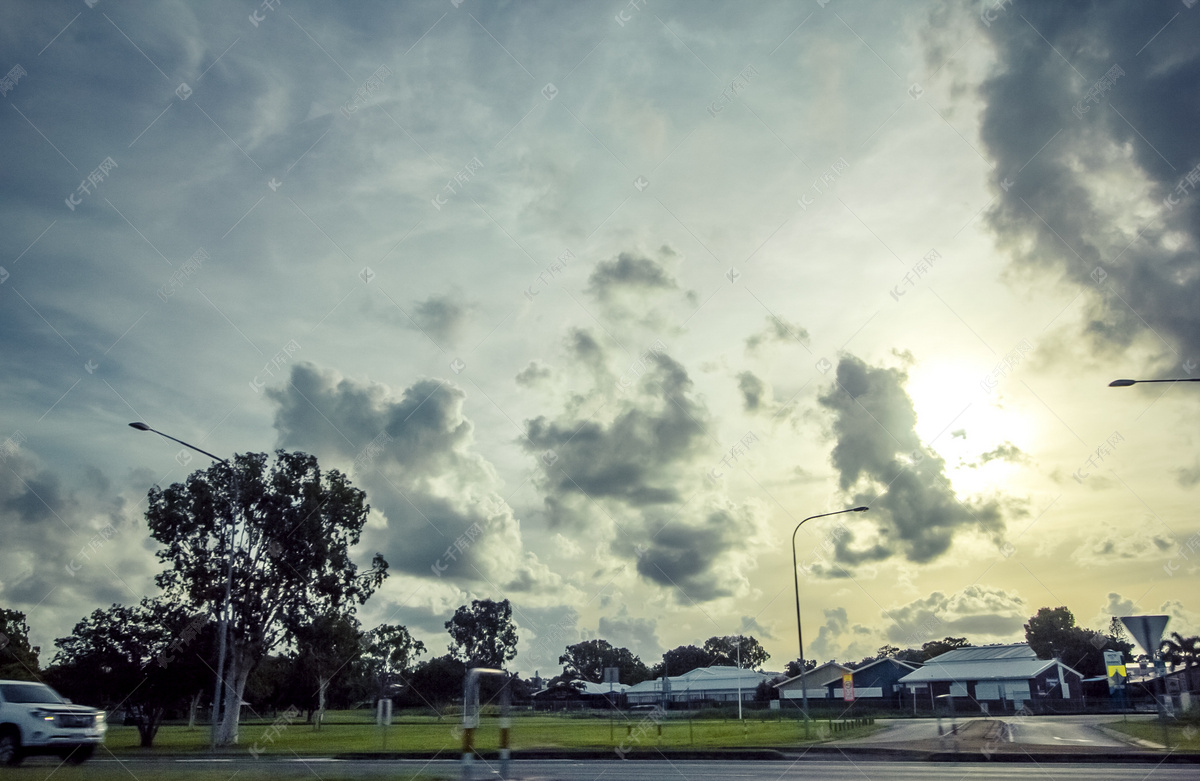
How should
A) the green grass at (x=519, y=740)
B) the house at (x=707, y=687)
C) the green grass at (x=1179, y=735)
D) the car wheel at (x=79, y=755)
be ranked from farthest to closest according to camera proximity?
the house at (x=707, y=687)
the green grass at (x=519, y=740)
the green grass at (x=1179, y=735)
the car wheel at (x=79, y=755)

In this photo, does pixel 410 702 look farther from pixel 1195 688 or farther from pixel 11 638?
pixel 1195 688

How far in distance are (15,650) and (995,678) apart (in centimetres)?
8886

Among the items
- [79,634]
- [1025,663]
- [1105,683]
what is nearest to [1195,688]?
[1105,683]

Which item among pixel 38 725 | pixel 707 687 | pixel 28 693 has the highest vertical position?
pixel 28 693

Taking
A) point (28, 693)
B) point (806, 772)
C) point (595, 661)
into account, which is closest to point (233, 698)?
point (28, 693)

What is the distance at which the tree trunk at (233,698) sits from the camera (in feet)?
126

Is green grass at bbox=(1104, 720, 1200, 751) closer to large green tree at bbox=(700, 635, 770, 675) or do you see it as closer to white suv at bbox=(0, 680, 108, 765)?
white suv at bbox=(0, 680, 108, 765)

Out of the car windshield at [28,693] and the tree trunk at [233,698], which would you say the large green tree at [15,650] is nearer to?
A: the tree trunk at [233,698]

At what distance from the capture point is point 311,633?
139ft

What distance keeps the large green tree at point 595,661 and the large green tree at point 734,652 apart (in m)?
16.1

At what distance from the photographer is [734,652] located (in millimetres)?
166875

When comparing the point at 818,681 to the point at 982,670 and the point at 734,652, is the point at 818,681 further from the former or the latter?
A: the point at 734,652

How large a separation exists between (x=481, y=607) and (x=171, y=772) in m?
119

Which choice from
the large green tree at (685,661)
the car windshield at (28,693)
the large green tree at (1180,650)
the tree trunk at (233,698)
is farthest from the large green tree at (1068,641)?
the car windshield at (28,693)
